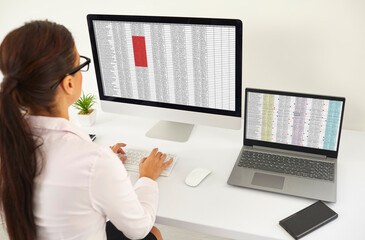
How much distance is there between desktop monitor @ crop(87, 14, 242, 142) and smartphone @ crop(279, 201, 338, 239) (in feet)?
1.35

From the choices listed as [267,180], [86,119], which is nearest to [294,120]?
[267,180]

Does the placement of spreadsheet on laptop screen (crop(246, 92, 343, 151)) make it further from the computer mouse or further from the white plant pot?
the white plant pot

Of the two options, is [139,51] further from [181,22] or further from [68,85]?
[68,85]

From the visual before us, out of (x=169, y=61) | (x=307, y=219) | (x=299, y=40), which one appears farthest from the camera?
(x=299, y=40)

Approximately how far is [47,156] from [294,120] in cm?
82

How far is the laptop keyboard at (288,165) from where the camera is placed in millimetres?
1235

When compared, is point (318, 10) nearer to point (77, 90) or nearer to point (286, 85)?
point (286, 85)

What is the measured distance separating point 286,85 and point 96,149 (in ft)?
3.23

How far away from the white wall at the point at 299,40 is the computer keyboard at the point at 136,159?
0.54m

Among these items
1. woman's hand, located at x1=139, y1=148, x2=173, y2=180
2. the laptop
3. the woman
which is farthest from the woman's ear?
the laptop

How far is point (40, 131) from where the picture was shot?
89 centimetres

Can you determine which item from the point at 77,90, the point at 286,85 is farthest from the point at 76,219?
the point at 286,85

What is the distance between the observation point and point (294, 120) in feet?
4.26

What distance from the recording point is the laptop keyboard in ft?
4.05
